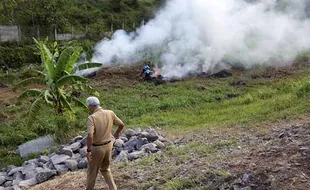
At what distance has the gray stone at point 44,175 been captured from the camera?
26.7ft

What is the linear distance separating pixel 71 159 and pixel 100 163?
299 cm

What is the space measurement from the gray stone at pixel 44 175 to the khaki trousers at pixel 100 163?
2388 mm

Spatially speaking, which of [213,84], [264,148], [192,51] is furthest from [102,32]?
[264,148]

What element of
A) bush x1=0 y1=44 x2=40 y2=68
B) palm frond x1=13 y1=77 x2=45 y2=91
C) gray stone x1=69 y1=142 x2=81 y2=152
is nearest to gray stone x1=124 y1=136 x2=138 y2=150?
gray stone x1=69 y1=142 x2=81 y2=152

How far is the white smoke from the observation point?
2173 cm

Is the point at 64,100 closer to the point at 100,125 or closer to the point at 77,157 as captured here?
the point at 77,157

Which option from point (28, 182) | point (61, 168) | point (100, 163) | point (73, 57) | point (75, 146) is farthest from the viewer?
point (73, 57)

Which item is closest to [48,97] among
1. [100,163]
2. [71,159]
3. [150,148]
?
[71,159]

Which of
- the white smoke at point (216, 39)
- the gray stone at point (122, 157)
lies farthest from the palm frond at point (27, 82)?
the white smoke at point (216, 39)

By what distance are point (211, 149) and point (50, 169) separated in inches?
138

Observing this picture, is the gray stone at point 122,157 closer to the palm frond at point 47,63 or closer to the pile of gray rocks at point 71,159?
the pile of gray rocks at point 71,159

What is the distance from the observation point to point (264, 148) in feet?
21.1

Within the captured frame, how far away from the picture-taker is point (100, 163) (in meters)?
5.91

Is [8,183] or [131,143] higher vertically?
[131,143]
